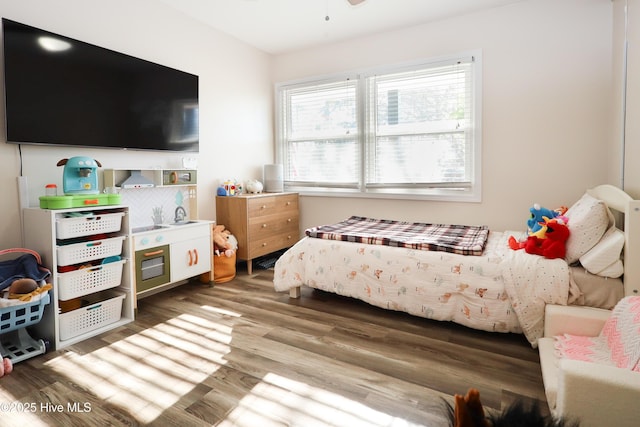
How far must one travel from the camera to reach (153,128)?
3232 millimetres

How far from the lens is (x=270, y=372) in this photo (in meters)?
2.01

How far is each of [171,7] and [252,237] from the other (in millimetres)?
2324

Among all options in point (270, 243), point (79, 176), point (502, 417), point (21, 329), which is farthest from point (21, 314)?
point (502, 417)

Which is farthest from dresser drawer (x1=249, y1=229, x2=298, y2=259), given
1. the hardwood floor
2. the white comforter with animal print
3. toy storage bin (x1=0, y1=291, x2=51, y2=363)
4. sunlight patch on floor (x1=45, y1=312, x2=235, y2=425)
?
toy storage bin (x1=0, y1=291, x2=51, y2=363)

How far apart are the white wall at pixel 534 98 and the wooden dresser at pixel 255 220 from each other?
1.60 metres

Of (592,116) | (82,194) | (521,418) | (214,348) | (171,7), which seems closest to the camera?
(521,418)

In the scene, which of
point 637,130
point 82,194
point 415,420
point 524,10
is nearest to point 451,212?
point 637,130

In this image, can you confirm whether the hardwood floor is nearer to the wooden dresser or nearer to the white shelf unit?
the white shelf unit

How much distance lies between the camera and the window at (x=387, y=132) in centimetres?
372

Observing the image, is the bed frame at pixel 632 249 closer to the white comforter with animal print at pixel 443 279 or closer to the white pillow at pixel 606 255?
the white pillow at pixel 606 255

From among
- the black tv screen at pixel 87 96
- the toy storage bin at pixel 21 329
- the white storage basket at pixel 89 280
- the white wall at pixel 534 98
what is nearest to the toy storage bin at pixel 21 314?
the toy storage bin at pixel 21 329

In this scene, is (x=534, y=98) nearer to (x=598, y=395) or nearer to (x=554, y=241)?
(x=554, y=241)

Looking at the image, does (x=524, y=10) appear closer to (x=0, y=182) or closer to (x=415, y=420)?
(x=415, y=420)

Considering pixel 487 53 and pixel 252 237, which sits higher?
pixel 487 53
